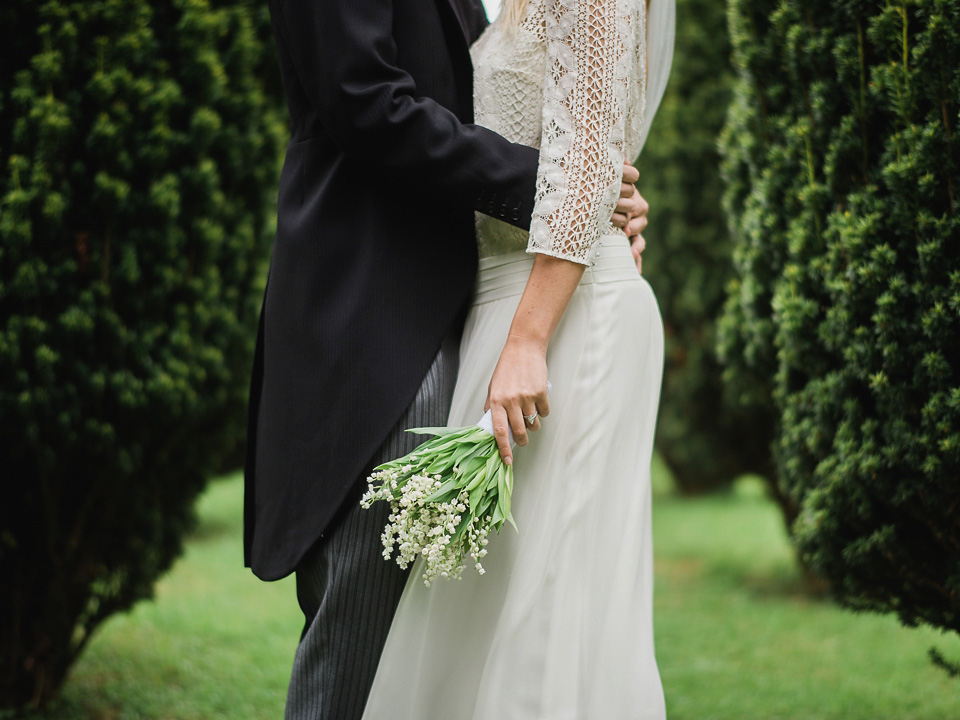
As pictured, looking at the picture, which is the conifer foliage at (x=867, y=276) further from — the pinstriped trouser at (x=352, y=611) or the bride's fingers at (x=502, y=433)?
the pinstriped trouser at (x=352, y=611)

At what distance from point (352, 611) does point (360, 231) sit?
2.60ft

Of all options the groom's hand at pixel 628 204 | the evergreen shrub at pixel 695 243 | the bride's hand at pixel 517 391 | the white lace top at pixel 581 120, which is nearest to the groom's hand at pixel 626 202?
the groom's hand at pixel 628 204

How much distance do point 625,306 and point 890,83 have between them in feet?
3.70

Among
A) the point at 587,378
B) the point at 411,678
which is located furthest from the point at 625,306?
the point at 411,678

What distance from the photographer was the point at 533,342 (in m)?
1.71

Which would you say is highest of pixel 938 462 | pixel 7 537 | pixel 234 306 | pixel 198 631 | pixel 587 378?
pixel 587 378

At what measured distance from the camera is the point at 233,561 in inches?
263

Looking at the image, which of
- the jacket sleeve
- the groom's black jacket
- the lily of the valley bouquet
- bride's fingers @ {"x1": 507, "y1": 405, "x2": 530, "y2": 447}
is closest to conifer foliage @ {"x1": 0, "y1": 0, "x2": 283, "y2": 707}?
the groom's black jacket

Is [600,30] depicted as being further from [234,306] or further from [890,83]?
[234,306]

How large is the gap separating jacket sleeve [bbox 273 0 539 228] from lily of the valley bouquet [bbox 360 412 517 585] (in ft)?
1.56

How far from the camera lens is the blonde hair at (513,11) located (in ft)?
6.14

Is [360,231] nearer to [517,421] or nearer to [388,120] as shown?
[388,120]

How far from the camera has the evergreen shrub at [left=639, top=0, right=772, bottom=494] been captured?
6121 mm

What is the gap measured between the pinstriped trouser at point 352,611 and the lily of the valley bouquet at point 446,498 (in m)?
0.12
